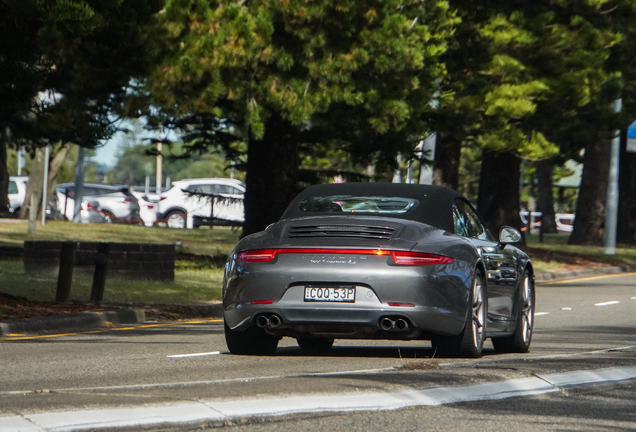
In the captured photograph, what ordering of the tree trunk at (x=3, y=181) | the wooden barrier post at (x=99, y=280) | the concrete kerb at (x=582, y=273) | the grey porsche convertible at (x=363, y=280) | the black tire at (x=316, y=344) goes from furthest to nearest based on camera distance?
the tree trunk at (x=3, y=181) → the concrete kerb at (x=582, y=273) → the wooden barrier post at (x=99, y=280) → the black tire at (x=316, y=344) → the grey porsche convertible at (x=363, y=280)

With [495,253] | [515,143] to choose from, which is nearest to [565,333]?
[495,253]

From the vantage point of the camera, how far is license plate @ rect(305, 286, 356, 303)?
28.0ft

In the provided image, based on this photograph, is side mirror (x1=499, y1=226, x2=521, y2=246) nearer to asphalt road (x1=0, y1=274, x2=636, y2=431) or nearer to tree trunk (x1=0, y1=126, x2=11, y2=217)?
asphalt road (x1=0, y1=274, x2=636, y2=431)

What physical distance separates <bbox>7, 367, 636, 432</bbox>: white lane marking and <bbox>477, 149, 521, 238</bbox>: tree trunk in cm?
2270

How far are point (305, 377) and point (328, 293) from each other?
128cm

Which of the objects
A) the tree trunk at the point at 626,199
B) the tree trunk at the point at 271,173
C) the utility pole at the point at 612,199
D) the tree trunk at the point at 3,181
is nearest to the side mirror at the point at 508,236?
the tree trunk at the point at 271,173

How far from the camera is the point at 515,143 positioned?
1024 inches

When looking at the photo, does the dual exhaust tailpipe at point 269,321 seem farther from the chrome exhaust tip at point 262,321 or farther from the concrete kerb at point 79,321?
the concrete kerb at point 79,321

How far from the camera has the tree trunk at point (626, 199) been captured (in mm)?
40188

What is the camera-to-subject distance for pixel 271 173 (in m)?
21.6

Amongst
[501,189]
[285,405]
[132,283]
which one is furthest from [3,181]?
[285,405]

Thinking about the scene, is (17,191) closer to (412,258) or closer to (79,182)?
(79,182)

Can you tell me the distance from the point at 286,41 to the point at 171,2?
7.90ft

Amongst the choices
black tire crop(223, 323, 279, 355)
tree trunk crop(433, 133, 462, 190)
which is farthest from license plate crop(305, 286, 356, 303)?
tree trunk crop(433, 133, 462, 190)
